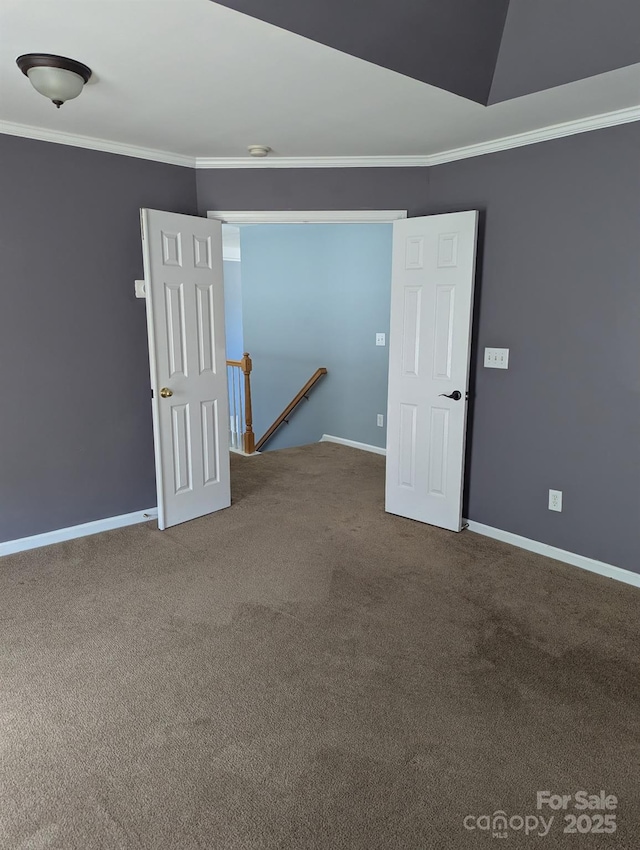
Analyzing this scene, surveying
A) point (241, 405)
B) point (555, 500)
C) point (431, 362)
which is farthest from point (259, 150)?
point (241, 405)

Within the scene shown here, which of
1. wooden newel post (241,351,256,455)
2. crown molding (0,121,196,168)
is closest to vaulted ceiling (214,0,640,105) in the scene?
crown molding (0,121,196,168)

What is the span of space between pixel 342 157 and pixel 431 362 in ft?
4.97

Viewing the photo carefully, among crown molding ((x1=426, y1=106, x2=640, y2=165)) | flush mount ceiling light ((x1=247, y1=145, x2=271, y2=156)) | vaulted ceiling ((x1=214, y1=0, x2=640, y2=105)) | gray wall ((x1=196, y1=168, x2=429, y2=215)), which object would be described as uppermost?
vaulted ceiling ((x1=214, y1=0, x2=640, y2=105))

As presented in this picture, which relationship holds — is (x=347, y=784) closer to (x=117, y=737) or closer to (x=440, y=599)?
(x=117, y=737)

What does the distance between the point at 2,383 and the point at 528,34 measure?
→ 128 inches

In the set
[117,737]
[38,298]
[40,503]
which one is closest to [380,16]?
[38,298]

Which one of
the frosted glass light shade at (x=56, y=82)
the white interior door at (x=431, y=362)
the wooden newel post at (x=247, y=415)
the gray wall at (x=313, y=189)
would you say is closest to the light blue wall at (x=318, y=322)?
the wooden newel post at (x=247, y=415)

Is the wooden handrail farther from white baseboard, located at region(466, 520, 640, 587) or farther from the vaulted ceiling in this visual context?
the vaulted ceiling

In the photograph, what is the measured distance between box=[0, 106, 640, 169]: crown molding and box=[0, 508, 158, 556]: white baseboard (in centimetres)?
237

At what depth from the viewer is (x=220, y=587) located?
3125 millimetres

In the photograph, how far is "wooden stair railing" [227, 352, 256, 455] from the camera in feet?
20.2

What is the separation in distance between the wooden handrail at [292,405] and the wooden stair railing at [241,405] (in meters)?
0.47

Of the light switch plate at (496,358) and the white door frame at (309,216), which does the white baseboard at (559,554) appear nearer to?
the light switch plate at (496,358)

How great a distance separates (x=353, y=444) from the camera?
6227 mm
